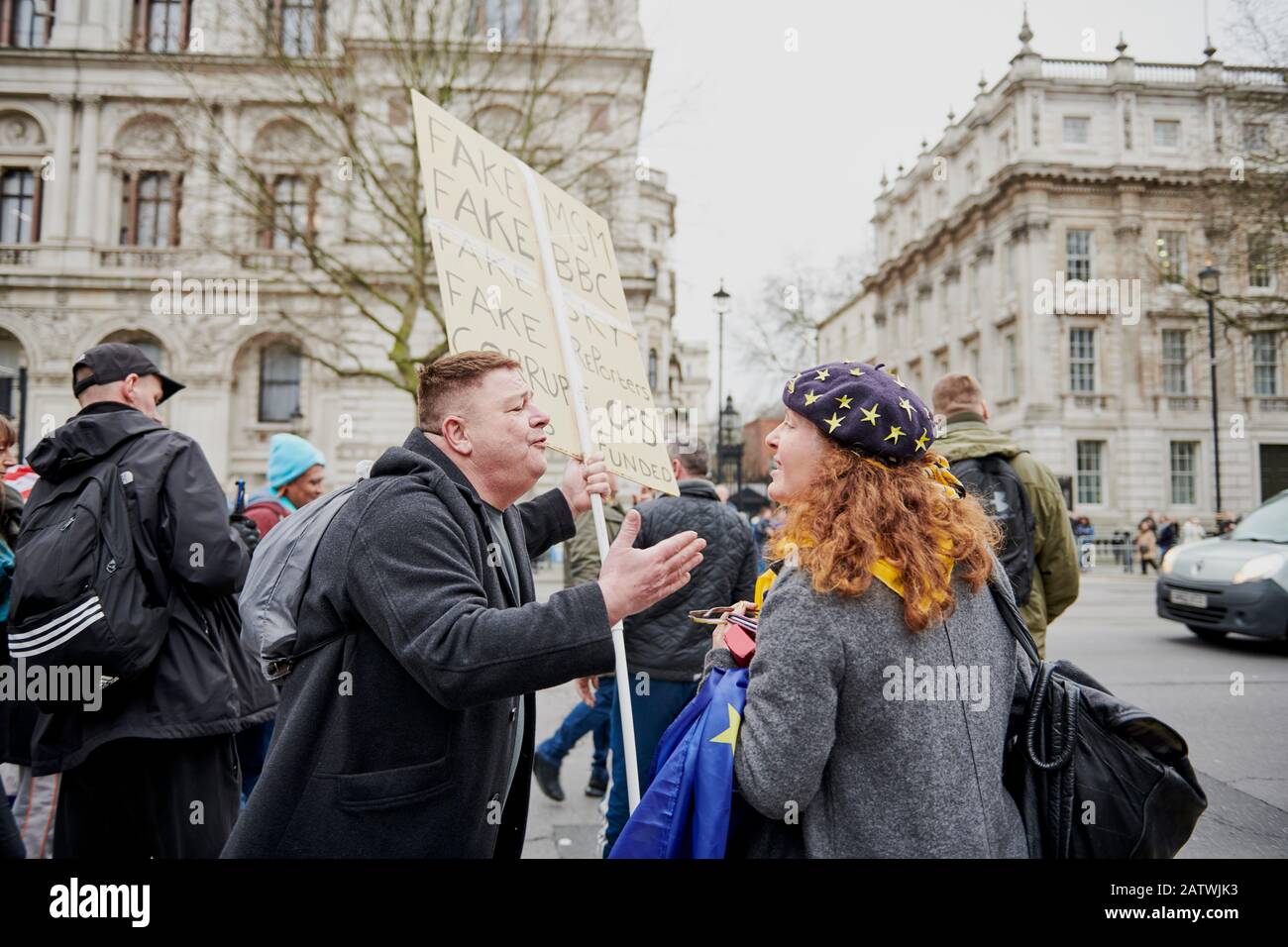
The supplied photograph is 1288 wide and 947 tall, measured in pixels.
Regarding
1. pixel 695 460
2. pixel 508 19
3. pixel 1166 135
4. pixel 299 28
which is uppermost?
pixel 1166 135

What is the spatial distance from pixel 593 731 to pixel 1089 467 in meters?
34.7

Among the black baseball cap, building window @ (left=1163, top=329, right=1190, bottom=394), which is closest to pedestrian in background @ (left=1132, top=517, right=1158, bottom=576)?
building window @ (left=1163, top=329, right=1190, bottom=394)

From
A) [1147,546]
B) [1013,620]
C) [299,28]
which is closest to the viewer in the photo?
[1013,620]

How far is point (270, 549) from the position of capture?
208 centimetres

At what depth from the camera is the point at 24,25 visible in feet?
102

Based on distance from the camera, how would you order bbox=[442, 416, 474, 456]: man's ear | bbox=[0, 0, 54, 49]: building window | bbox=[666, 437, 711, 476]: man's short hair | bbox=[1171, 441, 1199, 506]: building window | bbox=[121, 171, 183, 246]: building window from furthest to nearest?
bbox=[1171, 441, 1199, 506]: building window < bbox=[0, 0, 54, 49]: building window < bbox=[121, 171, 183, 246]: building window < bbox=[666, 437, 711, 476]: man's short hair < bbox=[442, 416, 474, 456]: man's ear

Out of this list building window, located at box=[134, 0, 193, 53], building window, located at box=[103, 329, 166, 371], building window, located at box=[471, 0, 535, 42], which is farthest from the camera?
building window, located at box=[134, 0, 193, 53]

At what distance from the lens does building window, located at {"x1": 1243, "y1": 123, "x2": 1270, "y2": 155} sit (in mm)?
14247

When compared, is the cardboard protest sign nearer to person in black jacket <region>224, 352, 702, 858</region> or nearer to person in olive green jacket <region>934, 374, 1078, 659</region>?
person in black jacket <region>224, 352, 702, 858</region>

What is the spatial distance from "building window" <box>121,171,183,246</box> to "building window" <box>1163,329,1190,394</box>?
38.8m

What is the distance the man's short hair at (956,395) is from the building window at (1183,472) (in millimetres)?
35501

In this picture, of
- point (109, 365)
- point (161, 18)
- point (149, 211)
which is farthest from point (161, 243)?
point (109, 365)

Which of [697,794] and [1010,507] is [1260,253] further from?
[697,794]
